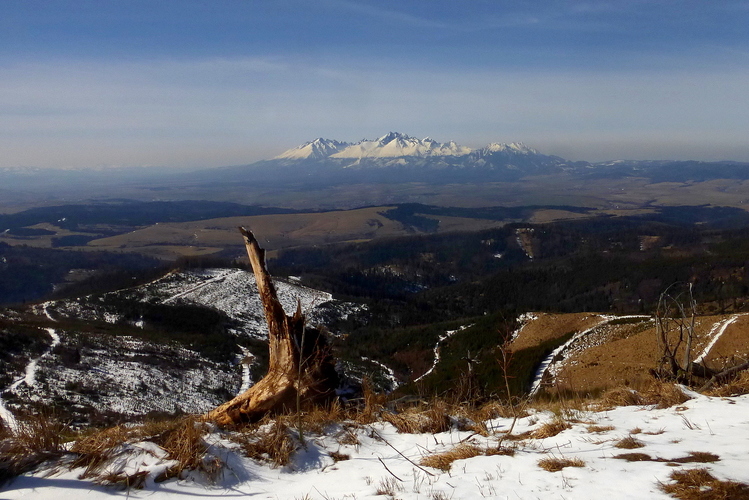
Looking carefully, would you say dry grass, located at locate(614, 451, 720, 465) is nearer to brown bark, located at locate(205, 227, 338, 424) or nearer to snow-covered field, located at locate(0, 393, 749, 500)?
snow-covered field, located at locate(0, 393, 749, 500)

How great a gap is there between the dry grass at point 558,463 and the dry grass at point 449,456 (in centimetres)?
64

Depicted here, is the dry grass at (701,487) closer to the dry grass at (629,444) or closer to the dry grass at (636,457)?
the dry grass at (636,457)

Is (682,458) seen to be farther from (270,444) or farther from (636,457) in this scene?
(270,444)

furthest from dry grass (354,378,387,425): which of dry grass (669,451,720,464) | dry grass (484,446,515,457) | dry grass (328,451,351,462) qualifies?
dry grass (669,451,720,464)

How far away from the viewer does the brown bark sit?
19.2 feet

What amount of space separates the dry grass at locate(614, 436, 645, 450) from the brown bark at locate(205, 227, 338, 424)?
3.42 m

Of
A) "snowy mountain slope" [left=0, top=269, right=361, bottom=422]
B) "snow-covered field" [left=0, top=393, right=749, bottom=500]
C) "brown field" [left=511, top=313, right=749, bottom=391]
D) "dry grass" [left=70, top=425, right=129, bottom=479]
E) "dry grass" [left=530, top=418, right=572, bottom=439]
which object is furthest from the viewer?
"snowy mountain slope" [left=0, top=269, right=361, bottom=422]

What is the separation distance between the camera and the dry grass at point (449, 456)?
4.21 metres

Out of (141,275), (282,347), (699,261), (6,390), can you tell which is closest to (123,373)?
(6,390)

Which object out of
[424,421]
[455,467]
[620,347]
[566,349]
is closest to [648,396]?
[424,421]

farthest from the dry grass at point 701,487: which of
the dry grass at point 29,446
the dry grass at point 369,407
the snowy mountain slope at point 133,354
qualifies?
the snowy mountain slope at point 133,354

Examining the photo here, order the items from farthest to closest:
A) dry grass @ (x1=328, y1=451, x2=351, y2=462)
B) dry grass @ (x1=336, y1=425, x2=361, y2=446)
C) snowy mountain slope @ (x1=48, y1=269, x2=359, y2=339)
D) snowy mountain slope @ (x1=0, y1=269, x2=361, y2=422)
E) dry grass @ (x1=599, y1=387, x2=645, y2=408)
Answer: snowy mountain slope @ (x1=48, y1=269, x2=359, y2=339) → snowy mountain slope @ (x1=0, y1=269, x2=361, y2=422) → dry grass @ (x1=599, y1=387, x2=645, y2=408) → dry grass @ (x1=336, y1=425, x2=361, y2=446) → dry grass @ (x1=328, y1=451, x2=351, y2=462)

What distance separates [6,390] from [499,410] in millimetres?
27979

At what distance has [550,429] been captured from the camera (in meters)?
5.10
